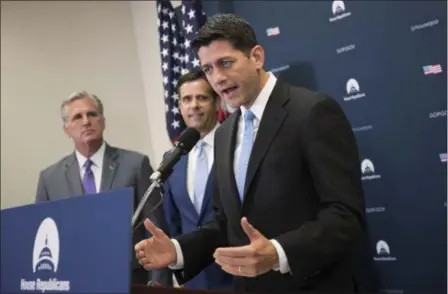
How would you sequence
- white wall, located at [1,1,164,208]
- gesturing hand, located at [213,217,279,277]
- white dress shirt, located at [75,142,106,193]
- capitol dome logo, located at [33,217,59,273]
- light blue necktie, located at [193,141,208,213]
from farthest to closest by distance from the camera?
white wall, located at [1,1,164,208]
white dress shirt, located at [75,142,106,193]
light blue necktie, located at [193,141,208,213]
gesturing hand, located at [213,217,279,277]
capitol dome logo, located at [33,217,59,273]

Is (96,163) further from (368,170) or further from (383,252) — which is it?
(383,252)

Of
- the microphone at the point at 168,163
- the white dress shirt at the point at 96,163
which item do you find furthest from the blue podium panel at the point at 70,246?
the white dress shirt at the point at 96,163

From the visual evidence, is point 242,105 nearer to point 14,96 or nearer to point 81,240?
point 81,240

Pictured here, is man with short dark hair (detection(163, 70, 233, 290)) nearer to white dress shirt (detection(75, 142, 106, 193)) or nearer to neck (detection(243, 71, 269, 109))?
white dress shirt (detection(75, 142, 106, 193))

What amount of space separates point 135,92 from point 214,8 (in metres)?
1.17

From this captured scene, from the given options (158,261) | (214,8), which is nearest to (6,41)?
(214,8)

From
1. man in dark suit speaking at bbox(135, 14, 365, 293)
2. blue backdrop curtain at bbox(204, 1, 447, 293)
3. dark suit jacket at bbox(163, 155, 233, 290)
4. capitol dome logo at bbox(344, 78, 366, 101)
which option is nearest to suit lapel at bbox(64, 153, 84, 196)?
dark suit jacket at bbox(163, 155, 233, 290)

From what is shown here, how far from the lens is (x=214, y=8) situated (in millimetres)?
3807

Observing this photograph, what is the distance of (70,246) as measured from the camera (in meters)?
1.04

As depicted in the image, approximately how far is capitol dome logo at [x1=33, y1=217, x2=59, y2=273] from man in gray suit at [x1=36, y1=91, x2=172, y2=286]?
1489mm

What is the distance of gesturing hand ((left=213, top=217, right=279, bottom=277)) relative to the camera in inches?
50.7

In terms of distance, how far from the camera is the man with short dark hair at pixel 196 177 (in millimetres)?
2553

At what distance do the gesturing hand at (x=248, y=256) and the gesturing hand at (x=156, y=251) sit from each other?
0.26 m

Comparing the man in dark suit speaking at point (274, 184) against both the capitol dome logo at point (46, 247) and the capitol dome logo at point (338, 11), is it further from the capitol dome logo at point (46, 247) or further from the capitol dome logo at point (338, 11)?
the capitol dome logo at point (338, 11)
